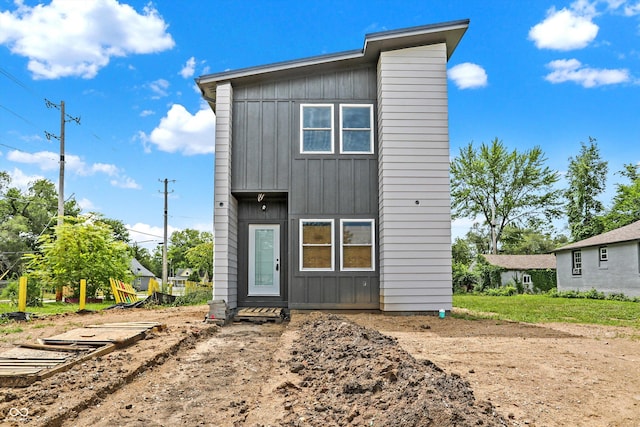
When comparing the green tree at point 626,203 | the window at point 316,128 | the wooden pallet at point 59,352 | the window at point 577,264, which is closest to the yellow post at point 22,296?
the wooden pallet at point 59,352

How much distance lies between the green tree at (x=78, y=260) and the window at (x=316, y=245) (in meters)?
9.89

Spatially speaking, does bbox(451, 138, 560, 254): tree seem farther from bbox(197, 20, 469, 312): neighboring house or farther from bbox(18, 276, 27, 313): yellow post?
bbox(18, 276, 27, 313): yellow post

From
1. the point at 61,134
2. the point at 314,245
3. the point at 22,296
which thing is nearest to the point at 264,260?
the point at 314,245

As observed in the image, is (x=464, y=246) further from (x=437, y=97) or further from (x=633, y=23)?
(x=437, y=97)

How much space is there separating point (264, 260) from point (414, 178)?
3.96 m

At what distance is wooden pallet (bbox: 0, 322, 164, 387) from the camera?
15.7ft

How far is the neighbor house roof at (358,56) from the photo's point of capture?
10.3 m

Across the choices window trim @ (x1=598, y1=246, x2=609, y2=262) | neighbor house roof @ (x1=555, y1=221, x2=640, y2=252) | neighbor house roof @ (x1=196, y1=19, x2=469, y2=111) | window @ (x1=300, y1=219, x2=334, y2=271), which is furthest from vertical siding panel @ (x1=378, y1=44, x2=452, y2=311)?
window trim @ (x1=598, y1=246, x2=609, y2=262)

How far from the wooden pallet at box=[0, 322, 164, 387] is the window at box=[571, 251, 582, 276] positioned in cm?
2366

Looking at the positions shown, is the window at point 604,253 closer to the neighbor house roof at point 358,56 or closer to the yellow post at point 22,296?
the neighbor house roof at point 358,56

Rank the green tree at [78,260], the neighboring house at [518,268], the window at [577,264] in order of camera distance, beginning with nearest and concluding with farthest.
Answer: the green tree at [78,260], the window at [577,264], the neighboring house at [518,268]

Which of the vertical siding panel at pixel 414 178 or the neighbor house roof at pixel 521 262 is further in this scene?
the neighbor house roof at pixel 521 262

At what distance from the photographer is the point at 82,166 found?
88.7 feet

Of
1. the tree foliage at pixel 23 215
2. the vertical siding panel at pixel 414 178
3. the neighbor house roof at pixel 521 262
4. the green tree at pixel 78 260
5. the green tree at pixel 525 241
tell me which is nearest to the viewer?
the vertical siding panel at pixel 414 178
